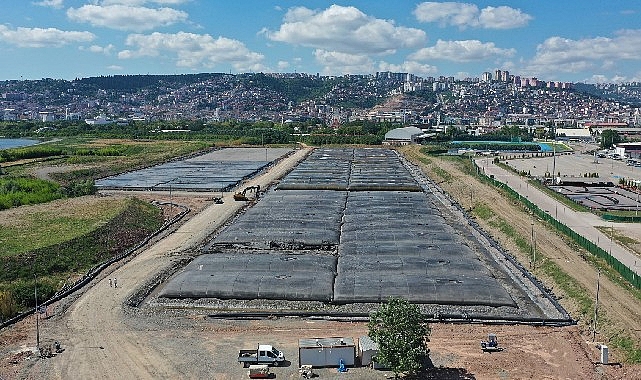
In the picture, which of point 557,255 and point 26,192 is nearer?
point 557,255

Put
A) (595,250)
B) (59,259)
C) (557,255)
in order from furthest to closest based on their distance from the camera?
(595,250), (557,255), (59,259)

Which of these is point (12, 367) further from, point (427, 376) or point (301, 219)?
point (301, 219)

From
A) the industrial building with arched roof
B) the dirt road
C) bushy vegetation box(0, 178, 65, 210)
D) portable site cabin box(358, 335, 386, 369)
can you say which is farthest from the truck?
the industrial building with arched roof

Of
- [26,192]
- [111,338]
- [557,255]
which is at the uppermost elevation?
[26,192]

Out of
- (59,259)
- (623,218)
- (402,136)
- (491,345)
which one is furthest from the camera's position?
(402,136)

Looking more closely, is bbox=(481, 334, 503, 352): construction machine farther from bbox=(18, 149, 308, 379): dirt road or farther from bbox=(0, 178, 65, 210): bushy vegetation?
bbox=(0, 178, 65, 210): bushy vegetation

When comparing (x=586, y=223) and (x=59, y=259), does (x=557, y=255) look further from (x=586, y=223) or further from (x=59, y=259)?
(x=59, y=259)

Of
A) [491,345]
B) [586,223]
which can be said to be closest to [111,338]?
[491,345]

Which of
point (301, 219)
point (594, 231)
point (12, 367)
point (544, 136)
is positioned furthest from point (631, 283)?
point (544, 136)
